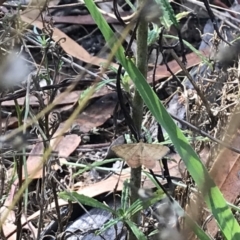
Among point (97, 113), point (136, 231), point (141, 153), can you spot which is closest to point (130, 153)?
point (141, 153)

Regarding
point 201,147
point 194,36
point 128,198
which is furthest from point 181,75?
point 128,198

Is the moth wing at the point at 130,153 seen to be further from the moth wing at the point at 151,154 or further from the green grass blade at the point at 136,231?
the green grass blade at the point at 136,231

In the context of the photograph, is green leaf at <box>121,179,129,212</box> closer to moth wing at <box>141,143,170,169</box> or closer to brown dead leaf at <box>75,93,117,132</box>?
moth wing at <box>141,143,170,169</box>

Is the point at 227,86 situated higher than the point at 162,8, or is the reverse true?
the point at 162,8

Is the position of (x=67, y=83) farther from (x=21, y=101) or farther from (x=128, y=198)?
(x=21, y=101)

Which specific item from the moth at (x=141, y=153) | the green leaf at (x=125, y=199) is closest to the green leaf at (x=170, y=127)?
the moth at (x=141, y=153)

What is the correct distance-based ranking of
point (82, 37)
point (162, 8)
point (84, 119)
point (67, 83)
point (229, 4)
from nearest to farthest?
point (162, 8) → point (67, 83) → point (84, 119) → point (229, 4) → point (82, 37)
